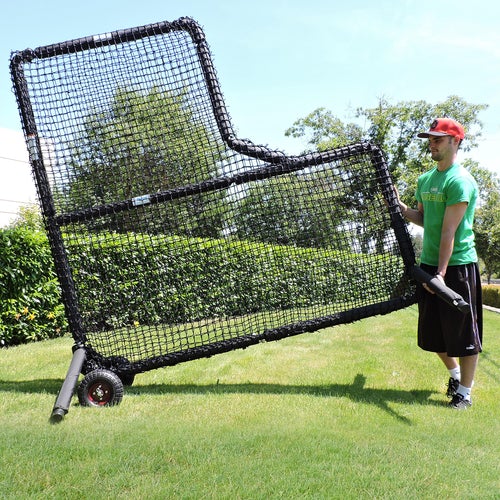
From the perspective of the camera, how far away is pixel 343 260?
4.30 m

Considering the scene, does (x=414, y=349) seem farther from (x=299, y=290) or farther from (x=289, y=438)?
(x=289, y=438)

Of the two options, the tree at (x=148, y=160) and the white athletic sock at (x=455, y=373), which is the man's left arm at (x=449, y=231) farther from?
the tree at (x=148, y=160)

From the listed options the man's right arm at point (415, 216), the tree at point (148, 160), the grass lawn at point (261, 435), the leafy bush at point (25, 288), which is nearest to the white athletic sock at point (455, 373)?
the grass lawn at point (261, 435)

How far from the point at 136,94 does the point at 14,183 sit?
26636mm

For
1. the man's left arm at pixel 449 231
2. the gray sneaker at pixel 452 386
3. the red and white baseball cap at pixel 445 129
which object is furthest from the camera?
the gray sneaker at pixel 452 386

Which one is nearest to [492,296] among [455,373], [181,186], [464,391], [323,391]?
[455,373]

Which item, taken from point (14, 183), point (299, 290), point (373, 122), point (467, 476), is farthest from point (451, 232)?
point (373, 122)

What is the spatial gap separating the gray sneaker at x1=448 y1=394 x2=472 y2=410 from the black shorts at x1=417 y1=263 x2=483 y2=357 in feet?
0.97

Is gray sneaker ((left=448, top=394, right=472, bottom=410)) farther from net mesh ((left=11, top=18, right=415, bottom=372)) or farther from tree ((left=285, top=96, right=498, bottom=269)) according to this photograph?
tree ((left=285, top=96, right=498, bottom=269))

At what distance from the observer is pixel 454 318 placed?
3.86 m

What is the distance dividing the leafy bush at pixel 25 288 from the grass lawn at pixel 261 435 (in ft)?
7.89

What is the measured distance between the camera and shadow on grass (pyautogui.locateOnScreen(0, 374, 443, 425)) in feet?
13.1

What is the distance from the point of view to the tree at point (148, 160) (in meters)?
4.19

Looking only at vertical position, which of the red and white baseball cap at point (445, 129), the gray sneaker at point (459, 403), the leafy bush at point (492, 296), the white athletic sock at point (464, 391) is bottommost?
the leafy bush at point (492, 296)
